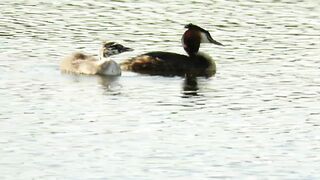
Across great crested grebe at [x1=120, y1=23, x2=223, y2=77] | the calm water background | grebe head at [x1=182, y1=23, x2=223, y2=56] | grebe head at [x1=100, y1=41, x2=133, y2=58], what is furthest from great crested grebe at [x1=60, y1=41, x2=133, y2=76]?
grebe head at [x1=182, y1=23, x2=223, y2=56]

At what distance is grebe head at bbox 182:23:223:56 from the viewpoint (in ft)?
Result: 81.2

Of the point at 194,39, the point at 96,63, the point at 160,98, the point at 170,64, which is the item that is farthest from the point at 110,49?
the point at 160,98

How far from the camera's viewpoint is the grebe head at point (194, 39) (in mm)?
24750

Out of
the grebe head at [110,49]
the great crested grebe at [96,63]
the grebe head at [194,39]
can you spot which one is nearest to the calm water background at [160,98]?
the great crested grebe at [96,63]

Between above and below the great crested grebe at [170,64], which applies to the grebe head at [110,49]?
above

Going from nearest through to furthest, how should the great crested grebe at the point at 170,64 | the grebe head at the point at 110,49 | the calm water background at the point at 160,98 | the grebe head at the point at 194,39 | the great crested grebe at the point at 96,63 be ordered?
the calm water background at the point at 160,98 → the great crested grebe at the point at 96,63 → the great crested grebe at the point at 170,64 → the grebe head at the point at 110,49 → the grebe head at the point at 194,39

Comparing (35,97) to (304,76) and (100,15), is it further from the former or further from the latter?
(100,15)

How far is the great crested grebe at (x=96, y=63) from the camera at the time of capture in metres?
22.7

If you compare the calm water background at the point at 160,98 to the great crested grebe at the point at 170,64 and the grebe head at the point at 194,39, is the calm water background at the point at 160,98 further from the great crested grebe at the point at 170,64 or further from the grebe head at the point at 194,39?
the grebe head at the point at 194,39

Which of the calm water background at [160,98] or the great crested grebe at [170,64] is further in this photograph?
the great crested grebe at [170,64]

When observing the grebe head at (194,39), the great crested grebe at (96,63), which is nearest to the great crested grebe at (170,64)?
the great crested grebe at (96,63)

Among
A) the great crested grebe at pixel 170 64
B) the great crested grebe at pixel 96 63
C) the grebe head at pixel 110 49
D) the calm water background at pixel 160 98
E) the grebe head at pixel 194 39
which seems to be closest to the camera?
the calm water background at pixel 160 98

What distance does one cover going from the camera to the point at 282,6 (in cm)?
3062

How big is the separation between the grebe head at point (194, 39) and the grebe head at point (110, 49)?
1478mm
